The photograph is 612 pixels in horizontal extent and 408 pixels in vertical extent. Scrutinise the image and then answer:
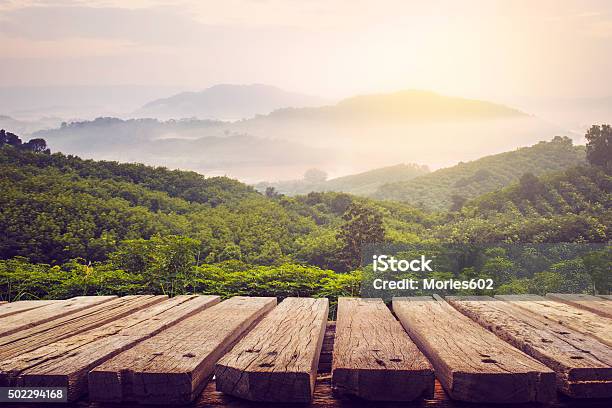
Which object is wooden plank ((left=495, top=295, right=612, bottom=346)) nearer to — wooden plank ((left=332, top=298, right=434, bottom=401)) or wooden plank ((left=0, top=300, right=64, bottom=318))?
wooden plank ((left=332, top=298, right=434, bottom=401))

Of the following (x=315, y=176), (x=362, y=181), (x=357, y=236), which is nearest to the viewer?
(x=357, y=236)

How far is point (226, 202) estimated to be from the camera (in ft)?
80.1

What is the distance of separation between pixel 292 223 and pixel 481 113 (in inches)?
1714

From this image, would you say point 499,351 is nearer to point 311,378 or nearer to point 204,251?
point 311,378

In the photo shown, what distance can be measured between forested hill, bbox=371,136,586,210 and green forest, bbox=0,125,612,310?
25.7 feet

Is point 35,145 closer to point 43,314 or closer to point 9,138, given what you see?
point 9,138

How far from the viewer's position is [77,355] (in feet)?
3.85

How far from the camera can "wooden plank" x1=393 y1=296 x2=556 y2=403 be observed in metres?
0.99

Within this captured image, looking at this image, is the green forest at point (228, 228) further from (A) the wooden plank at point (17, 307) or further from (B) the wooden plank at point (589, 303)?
(A) the wooden plank at point (17, 307)

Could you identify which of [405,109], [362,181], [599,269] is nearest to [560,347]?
[599,269]

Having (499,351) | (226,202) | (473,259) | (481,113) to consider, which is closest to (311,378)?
(499,351)

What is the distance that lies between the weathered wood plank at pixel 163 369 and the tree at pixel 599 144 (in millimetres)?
24248

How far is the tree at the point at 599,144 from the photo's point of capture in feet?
75.5

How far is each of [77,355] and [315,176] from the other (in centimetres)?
5254
